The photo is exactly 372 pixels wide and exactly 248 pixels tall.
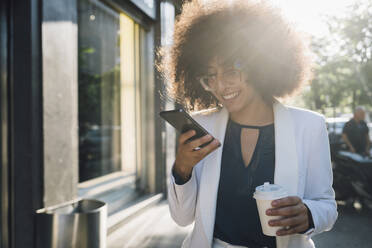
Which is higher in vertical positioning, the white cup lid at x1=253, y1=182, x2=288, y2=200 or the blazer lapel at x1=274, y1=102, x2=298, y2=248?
the blazer lapel at x1=274, y1=102, x2=298, y2=248

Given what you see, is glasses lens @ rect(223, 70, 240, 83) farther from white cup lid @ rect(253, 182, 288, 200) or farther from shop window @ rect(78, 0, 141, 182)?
shop window @ rect(78, 0, 141, 182)

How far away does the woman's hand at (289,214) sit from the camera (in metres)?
1.21

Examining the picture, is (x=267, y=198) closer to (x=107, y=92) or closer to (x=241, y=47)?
(x=241, y=47)

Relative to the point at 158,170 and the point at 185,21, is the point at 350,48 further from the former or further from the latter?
the point at 185,21

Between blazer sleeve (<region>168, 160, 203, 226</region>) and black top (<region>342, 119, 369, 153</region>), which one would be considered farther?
black top (<region>342, 119, 369, 153</region>)

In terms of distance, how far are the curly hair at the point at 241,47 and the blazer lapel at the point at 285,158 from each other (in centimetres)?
25

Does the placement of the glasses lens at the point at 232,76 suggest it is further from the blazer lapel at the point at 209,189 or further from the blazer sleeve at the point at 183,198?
the blazer sleeve at the point at 183,198

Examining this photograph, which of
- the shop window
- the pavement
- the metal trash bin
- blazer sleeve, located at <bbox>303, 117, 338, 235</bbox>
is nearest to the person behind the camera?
blazer sleeve, located at <bbox>303, 117, 338, 235</bbox>

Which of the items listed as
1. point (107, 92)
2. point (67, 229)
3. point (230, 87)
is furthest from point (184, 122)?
point (107, 92)

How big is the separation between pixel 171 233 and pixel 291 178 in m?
3.93

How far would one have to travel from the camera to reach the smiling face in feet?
5.08

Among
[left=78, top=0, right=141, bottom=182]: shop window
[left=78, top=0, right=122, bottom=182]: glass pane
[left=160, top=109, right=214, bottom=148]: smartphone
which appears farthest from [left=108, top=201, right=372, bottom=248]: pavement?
[left=160, top=109, right=214, bottom=148]: smartphone

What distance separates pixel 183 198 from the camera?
1.52 m

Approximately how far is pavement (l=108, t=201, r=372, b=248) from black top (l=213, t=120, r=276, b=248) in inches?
129
